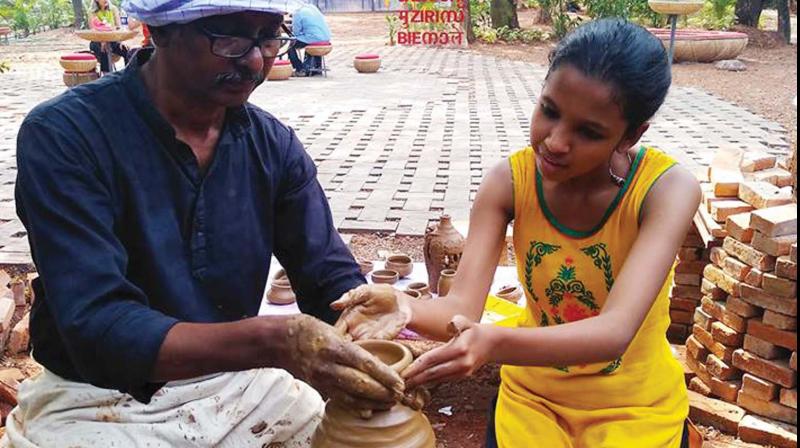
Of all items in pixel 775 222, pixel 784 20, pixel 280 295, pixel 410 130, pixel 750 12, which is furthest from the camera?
pixel 750 12

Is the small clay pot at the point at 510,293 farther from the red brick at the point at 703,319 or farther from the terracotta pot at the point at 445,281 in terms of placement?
the red brick at the point at 703,319

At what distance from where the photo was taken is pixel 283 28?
246 cm

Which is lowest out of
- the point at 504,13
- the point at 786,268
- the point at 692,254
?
the point at 504,13

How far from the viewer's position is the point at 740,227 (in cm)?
367

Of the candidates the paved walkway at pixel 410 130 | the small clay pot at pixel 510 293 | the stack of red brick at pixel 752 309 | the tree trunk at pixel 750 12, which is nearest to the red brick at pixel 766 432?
the stack of red brick at pixel 752 309

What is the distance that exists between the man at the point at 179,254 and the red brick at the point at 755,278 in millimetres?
1990

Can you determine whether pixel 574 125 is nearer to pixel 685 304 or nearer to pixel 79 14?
pixel 685 304

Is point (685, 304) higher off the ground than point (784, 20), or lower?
higher

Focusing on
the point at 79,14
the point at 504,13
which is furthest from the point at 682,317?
the point at 79,14

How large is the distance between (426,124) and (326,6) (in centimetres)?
2158

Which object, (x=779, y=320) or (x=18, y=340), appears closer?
(x=779, y=320)

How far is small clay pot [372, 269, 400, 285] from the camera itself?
14.7 feet

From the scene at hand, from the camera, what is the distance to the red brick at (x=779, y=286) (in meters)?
3.49

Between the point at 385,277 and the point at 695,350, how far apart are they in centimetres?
171
